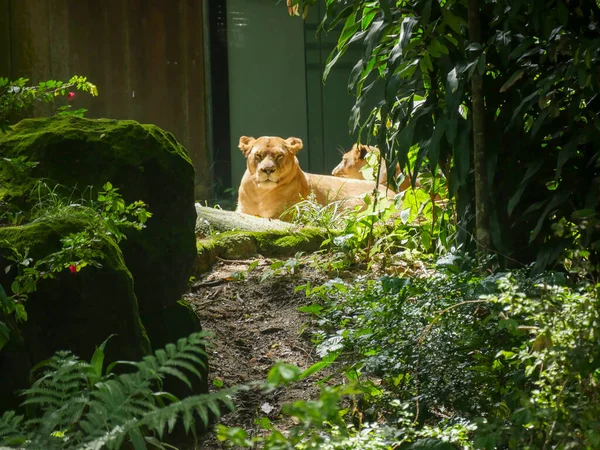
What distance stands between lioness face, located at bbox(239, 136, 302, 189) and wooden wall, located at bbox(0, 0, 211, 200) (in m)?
2.16

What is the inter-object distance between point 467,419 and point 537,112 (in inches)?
69.2

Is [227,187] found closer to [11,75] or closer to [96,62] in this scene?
[96,62]

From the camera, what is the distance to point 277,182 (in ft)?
29.8

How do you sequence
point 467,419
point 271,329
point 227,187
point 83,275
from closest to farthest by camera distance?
point 467,419, point 83,275, point 271,329, point 227,187

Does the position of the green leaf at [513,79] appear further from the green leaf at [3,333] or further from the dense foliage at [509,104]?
the green leaf at [3,333]

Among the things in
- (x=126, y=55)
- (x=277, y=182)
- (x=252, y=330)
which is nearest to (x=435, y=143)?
Answer: (x=252, y=330)

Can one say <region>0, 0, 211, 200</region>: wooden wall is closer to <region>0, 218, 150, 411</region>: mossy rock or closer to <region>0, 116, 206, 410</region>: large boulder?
<region>0, 116, 206, 410</region>: large boulder

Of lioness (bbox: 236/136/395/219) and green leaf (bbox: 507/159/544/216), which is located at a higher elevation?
green leaf (bbox: 507/159/544/216)

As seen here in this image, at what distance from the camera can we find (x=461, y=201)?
446 centimetres

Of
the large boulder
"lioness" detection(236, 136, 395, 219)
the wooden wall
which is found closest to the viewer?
the large boulder

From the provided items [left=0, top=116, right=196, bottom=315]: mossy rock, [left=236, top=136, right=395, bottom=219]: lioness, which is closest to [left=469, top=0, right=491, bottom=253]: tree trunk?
[left=0, top=116, right=196, bottom=315]: mossy rock

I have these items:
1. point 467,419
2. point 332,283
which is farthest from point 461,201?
point 467,419

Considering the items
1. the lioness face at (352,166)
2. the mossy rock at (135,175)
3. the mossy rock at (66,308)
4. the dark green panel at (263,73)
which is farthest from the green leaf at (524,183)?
the dark green panel at (263,73)

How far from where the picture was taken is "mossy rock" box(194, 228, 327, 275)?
6.02 metres
